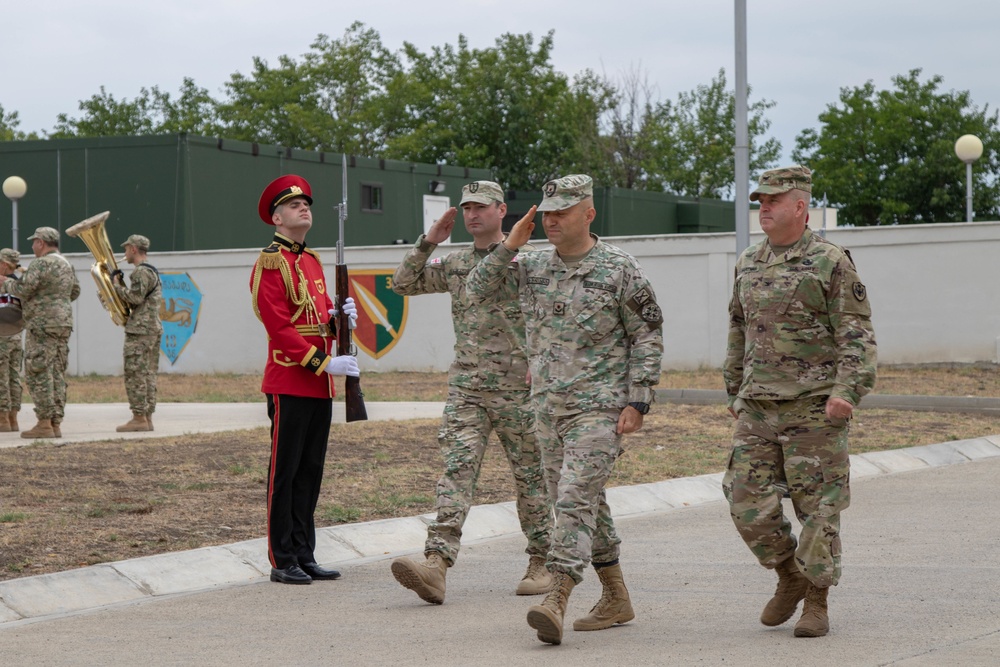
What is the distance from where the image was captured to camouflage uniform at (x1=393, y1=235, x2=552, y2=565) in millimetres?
7270

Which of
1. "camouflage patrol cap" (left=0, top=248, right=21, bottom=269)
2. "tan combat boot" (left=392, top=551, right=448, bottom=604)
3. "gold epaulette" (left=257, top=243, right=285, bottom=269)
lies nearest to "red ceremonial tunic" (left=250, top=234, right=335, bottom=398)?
"gold epaulette" (left=257, top=243, right=285, bottom=269)

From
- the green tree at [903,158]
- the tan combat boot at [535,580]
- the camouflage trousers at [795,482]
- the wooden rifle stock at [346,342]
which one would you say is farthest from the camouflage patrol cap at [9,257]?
the green tree at [903,158]

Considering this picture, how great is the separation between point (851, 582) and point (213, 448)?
287 inches

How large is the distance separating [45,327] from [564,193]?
973 cm

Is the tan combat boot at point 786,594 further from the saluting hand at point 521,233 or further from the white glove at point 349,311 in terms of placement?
the white glove at point 349,311

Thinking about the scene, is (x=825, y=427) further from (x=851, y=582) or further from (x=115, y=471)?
(x=115, y=471)

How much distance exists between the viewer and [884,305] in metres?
24.5

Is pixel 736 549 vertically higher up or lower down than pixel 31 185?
lower down

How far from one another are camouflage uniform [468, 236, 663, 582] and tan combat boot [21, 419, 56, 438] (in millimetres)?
9475

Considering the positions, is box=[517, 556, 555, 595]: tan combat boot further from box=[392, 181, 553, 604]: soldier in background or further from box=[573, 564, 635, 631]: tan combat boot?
box=[573, 564, 635, 631]: tan combat boot

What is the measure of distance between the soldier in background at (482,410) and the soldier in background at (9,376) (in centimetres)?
940

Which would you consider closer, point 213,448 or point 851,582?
point 851,582

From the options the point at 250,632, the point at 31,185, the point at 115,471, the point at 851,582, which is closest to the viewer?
the point at 250,632

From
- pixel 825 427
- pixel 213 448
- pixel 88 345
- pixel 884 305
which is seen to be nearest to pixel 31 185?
pixel 88 345
